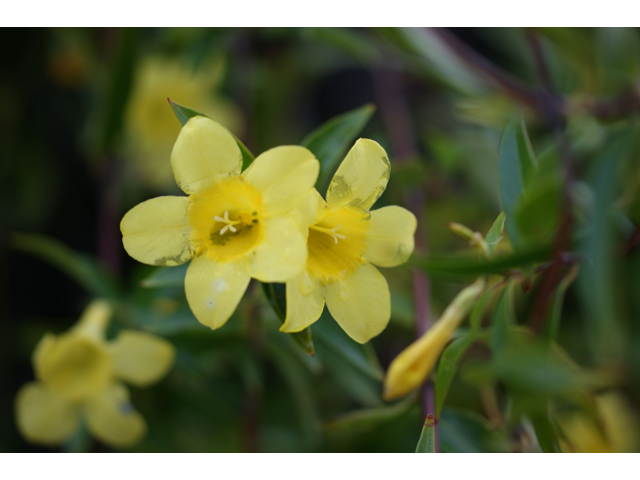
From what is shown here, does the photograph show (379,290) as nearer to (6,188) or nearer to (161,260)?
(161,260)

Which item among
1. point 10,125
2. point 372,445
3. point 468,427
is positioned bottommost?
point 372,445

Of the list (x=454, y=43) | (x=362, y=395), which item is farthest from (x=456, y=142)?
(x=362, y=395)

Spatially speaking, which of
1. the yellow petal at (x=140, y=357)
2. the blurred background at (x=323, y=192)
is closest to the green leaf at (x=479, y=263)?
the blurred background at (x=323, y=192)

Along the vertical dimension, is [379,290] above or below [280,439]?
above

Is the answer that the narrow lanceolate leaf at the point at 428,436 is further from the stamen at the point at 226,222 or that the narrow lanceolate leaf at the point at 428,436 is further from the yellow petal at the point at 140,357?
the yellow petal at the point at 140,357

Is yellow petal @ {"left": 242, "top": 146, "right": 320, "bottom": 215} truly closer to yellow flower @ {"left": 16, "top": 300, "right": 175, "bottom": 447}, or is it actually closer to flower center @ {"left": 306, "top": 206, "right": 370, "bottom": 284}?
flower center @ {"left": 306, "top": 206, "right": 370, "bottom": 284}

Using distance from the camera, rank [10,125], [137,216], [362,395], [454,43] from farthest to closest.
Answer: [10,125] < [454,43] < [362,395] < [137,216]

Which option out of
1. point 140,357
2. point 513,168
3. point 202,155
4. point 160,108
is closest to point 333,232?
point 202,155
